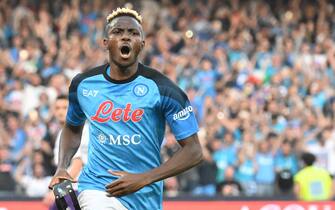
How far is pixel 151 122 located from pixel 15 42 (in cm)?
1143

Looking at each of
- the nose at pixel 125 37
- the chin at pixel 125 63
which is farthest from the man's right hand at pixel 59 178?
the nose at pixel 125 37

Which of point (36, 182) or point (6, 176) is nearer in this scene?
point (36, 182)

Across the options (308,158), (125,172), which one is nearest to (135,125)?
(125,172)

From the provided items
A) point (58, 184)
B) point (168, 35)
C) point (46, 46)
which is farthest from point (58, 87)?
point (58, 184)

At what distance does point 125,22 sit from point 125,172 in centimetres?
97

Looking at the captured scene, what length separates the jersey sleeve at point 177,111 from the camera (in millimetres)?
6578

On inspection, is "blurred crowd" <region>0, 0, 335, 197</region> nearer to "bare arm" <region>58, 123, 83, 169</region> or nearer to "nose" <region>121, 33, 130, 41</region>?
"bare arm" <region>58, 123, 83, 169</region>

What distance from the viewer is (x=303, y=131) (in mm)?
16953

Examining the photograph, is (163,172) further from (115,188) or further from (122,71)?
(122,71)

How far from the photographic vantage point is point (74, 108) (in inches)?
276

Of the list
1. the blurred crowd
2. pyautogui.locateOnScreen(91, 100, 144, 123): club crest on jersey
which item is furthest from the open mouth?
the blurred crowd

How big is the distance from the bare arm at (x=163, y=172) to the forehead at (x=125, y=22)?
811 millimetres

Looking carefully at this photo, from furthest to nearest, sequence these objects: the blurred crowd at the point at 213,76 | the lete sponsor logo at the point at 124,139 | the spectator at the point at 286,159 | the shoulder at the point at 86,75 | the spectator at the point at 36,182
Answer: the spectator at the point at 286,159 → the blurred crowd at the point at 213,76 → the spectator at the point at 36,182 → the shoulder at the point at 86,75 → the lete sponsor logo at the point at 124,139

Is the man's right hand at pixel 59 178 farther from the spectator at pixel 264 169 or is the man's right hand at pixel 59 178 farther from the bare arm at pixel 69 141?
the spectator at pixel 264 169
